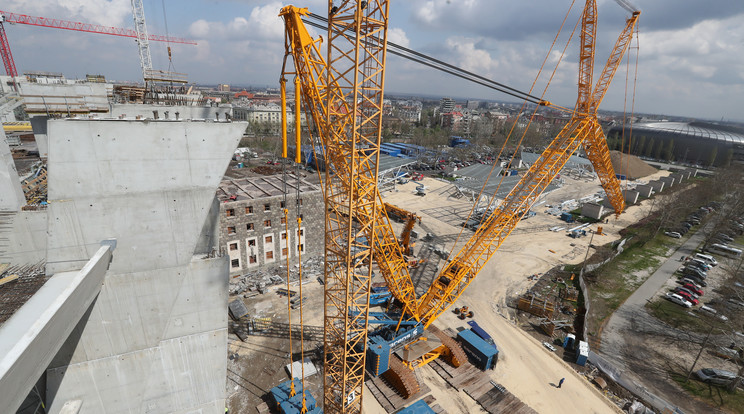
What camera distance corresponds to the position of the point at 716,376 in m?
21.3

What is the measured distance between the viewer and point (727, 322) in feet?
84.6

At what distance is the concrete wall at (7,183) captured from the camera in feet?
41.2

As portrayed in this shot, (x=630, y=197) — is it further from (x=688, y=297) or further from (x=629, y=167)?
(x=688, y=297)

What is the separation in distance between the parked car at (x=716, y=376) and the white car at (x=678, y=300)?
874 centimetres

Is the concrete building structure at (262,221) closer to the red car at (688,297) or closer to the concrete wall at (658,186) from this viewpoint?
the red car at (688,297)

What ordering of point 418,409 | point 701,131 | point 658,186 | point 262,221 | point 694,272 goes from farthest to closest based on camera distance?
point 701,131
point 658,186
point 694,272
point 262,221
point 418,409

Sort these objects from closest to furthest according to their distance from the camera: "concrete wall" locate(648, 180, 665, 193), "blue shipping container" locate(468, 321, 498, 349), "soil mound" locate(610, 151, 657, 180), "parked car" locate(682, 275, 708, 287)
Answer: "blue shipping container" locate(468, 321, 498, 349) < "parked car" locate(682, 275, 708, 287) < "concrete wall" locate(648, 180, 665, 193) < "soil mound" locate(610, 151, 657, 180)

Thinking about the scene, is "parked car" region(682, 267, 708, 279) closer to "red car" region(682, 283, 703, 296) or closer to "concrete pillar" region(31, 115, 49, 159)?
"red car" region(682, 283, 703, 296)

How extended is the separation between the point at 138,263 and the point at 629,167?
96741mm

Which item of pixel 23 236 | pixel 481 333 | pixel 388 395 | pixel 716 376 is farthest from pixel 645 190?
pixel 23 236

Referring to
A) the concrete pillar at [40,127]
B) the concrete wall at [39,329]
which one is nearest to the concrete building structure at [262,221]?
the concrete pillar at [40,127]

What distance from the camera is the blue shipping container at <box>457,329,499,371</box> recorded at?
70.7ft

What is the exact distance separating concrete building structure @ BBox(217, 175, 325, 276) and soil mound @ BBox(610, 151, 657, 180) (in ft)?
247

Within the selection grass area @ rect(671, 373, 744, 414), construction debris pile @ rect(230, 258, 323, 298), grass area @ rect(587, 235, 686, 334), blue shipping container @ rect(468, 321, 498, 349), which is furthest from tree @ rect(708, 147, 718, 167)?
construction debris pile @ rect(230, 258, 323, 298)
